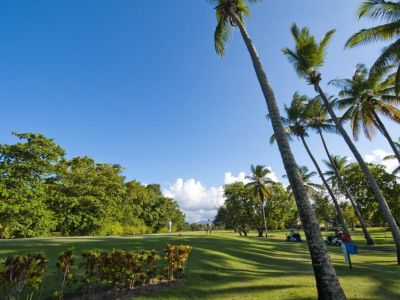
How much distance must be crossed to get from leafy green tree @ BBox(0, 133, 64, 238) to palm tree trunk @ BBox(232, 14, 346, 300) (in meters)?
26.2

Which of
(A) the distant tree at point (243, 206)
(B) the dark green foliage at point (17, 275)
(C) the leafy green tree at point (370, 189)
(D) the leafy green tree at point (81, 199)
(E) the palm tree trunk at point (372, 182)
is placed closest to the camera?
(B) the dark green foliage at point (17, 275)

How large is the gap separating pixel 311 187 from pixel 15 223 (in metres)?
39.4

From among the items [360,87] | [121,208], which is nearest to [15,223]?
[121,208]

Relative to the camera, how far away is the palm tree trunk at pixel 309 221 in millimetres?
5887

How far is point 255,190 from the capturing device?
45.9 m

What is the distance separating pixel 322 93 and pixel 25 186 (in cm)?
2824

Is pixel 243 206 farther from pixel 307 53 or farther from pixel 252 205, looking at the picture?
pixel 307 53

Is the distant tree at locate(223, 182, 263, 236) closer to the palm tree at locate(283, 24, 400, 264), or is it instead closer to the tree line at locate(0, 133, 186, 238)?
the tree line at locate(0, 133, 186, 238)

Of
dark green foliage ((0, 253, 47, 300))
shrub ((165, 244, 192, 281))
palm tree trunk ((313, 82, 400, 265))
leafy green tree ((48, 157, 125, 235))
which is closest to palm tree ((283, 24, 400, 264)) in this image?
palm tree trunk ((313, 82, 400, 265))

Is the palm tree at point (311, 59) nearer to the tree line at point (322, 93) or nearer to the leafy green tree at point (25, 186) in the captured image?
the tree line at point (322, 93)

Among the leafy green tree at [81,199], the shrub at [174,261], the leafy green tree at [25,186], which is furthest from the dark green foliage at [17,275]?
the leafy green tree at [81,199]

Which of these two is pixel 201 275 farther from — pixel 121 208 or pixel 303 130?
pixel 121 208

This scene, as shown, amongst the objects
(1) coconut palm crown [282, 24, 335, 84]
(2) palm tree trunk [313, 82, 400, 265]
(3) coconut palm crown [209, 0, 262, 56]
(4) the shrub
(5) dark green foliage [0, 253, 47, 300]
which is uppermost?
(1) coconut palm crown [282, 24, 335, 84]

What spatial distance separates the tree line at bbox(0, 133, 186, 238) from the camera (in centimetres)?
2638
